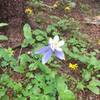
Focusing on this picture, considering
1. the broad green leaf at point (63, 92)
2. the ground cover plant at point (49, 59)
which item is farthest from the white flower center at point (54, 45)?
the broad green leaf at point (63, 92)

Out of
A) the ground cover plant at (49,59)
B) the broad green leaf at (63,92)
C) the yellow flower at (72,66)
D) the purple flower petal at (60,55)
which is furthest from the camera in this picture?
the yellow flower at (72,66)

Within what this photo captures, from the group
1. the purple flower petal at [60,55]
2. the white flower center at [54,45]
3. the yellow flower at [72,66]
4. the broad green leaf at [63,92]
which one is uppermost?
the white flower center at [54,45]

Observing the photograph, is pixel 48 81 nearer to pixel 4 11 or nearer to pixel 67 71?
pixel 67 71

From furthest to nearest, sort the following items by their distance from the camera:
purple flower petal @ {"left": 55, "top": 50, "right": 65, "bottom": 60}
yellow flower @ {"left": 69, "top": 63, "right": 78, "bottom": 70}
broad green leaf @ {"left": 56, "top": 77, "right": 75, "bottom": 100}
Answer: yellow flower @ {"left": 69, "top": 63, "right": 78, "bottom": 70}, broad green leaf @ {"left": 56, "top": 77, "right": 75, "bottom": 100}, purple flower petal @ {"left": 55, "top": 50, "right": 65, "bottom": 60}

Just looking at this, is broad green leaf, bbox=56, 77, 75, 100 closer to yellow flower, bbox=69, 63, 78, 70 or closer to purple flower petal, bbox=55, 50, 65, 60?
purple flower petal, bbox=55, 50, 65, 60

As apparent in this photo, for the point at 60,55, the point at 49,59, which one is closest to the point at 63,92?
the point at 60,55

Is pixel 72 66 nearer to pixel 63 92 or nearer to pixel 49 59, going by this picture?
pixel 49 59

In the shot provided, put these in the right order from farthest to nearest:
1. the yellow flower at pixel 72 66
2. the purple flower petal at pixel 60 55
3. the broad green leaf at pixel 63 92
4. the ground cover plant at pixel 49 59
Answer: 1. the yellow flower at pixel 72 66
2. the ground cover plant at pixel 49 59
3. the broad green leaf at pixel 63 92
4. the purple flower petal at pixel 60 55

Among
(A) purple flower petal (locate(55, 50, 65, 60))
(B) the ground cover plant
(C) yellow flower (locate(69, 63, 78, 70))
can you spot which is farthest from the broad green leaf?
(C) yellow flower (locate(69, 63, 78, 70))

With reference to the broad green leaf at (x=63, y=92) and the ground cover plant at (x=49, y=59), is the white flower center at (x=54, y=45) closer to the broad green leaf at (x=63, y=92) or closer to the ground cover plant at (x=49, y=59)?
the ground cover plant at (x=49, y=59)

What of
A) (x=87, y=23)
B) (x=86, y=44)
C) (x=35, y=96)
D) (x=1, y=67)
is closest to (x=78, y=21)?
(x=87, y=23)
